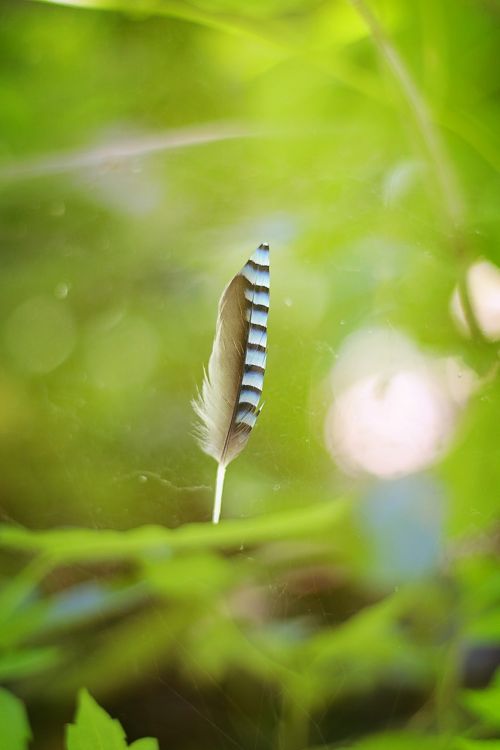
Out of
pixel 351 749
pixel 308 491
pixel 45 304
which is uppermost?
pixel 45 304

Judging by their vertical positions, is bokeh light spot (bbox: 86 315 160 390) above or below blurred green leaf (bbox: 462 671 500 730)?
above

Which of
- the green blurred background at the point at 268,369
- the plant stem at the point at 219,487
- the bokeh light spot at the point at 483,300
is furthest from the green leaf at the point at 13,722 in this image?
the bokeh light spot at the point at 483,300

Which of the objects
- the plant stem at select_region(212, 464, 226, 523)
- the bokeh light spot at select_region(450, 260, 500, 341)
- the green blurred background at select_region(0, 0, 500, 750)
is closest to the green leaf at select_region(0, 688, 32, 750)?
the green blurred background at select_region(0, 0, 500, 750)

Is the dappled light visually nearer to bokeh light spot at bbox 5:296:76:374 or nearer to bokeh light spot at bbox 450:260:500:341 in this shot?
bokeh light spot at bbox 450:260:500:341

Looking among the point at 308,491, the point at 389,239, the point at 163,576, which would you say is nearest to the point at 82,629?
the point at 163,576

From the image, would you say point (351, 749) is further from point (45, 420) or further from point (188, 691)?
point (45, 420)
